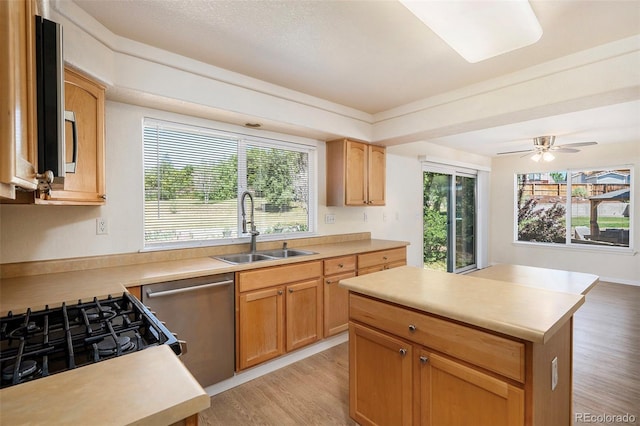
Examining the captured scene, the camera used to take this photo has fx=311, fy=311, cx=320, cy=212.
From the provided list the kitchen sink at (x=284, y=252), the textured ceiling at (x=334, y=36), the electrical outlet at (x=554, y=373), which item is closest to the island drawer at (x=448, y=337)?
the electrical outlet at (x=554, y=373)

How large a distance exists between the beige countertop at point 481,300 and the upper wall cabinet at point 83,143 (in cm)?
162

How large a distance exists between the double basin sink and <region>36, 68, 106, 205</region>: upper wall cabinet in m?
1.08

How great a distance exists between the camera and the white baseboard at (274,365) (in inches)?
91.8

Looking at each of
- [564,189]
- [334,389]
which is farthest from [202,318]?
[564,189]

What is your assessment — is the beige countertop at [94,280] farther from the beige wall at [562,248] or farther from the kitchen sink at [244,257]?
the beige wall at [562,248]

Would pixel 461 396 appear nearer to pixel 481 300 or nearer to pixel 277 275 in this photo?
pixel 481 300

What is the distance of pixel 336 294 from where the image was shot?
302 cm

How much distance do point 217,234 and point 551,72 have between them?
3058 millimetres

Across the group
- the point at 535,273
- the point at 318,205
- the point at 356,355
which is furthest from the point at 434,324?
the point at 318,205

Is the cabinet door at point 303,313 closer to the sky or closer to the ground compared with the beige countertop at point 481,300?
closer to the ground

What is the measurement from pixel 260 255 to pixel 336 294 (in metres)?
0.82

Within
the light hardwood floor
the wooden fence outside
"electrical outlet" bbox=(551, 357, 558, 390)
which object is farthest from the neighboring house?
"electrical outlet" bbox=(551, 357, 558, 390)

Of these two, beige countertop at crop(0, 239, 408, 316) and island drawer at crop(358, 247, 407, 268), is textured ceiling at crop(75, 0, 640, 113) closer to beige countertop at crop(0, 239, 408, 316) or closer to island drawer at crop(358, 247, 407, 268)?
beige countertop at crop(0, 239, 408, 316)

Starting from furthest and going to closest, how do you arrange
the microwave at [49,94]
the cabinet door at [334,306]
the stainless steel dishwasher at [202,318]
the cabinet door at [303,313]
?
the cabinet door at [334,306] → the cabinet door at [303,313] → the stainless steel dishwasher at [202,318] → the microwave at [49,94]
